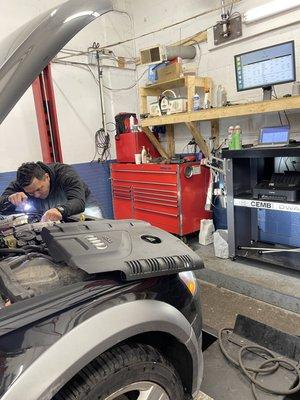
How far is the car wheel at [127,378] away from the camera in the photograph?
912mm

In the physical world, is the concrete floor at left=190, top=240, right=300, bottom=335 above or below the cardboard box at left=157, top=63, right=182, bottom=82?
below

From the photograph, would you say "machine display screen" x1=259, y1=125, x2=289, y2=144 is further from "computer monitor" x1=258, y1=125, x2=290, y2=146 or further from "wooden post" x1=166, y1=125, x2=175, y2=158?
"wooden post" x1=166, y1=125, x2=175, y2=158

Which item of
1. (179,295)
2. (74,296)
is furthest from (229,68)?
(74,296)

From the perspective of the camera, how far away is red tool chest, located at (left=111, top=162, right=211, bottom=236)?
11.9 feet

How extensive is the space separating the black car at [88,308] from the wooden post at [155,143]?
3.04 m

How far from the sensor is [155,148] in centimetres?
444

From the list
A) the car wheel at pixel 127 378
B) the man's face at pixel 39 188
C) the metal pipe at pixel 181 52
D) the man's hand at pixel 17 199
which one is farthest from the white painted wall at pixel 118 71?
the car wheel at pixel 127 378

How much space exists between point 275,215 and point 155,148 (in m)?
1.86

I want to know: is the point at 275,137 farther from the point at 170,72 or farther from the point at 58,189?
the point at 58,189

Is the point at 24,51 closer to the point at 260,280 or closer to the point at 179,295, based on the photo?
the point at 179,295

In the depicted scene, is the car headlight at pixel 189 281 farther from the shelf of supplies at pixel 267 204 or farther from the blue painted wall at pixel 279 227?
the blue painted wall at pixel 279 227

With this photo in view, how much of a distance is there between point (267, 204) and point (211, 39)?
2194 mm

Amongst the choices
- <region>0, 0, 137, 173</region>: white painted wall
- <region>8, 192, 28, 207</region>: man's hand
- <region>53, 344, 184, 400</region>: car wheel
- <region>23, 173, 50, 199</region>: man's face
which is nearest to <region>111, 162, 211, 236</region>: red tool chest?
<region>0, 0, 137, 173</region>: white painted wall

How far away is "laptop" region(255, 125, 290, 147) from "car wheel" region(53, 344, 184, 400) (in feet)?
7.21
